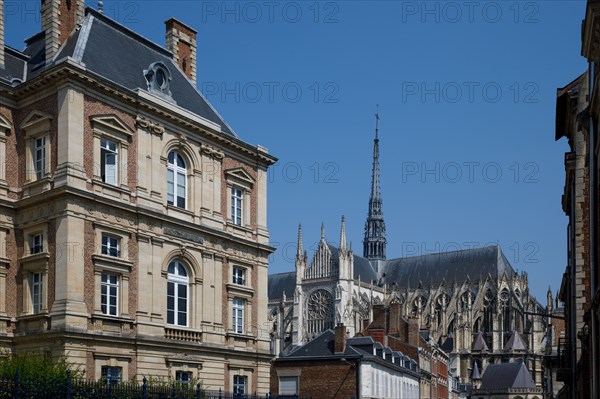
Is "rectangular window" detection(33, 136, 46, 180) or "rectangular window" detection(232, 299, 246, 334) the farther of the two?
"rectangular window" detection(232, 299, 246, 334)

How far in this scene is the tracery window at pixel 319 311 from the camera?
111 meters

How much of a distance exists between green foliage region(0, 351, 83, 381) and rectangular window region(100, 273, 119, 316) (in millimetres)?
2383

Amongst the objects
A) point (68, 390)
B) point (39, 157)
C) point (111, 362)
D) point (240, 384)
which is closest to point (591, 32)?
point (68, 390)

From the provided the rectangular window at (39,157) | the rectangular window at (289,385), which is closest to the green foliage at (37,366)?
the rectangular window at (39,157)

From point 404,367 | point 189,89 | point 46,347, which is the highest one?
point 189,89

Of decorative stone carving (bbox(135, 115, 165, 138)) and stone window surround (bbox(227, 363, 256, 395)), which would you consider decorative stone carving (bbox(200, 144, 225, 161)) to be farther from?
stone window surround (bbox(227, 363, 256, 395))

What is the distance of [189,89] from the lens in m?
33.0

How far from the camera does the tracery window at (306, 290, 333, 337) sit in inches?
4385

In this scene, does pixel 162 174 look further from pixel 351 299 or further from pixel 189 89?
pixel 351 299

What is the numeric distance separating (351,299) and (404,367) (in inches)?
2481

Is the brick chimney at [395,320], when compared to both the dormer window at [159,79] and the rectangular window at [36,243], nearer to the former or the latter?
the dormer window at [159,79]

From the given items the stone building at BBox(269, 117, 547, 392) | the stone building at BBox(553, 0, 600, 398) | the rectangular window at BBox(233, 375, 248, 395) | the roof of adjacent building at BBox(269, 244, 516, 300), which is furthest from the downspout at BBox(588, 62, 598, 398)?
the roof of adjacent building at BBox(269, 244, 516, 300)

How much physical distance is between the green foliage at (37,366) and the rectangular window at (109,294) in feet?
7.82

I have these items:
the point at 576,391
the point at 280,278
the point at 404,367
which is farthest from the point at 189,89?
the point at 280,278
